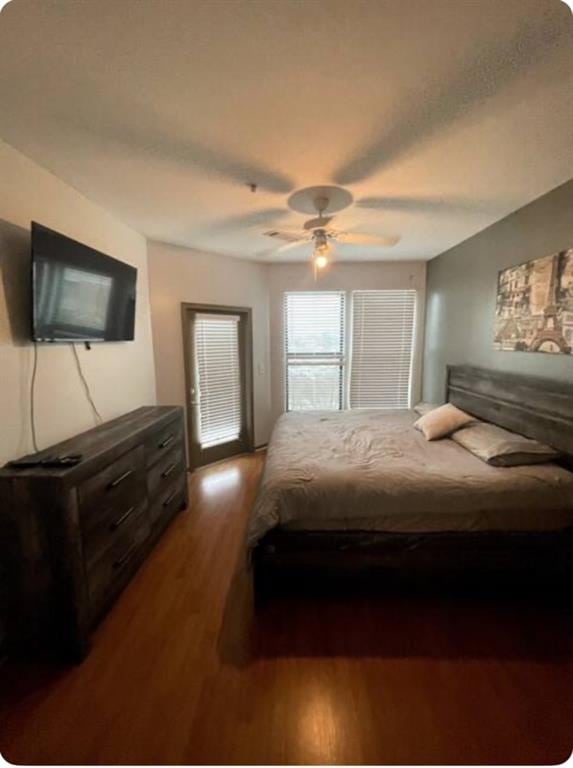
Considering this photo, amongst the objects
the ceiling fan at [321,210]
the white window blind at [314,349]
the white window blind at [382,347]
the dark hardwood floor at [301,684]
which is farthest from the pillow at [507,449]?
the white window blind at [314,349]

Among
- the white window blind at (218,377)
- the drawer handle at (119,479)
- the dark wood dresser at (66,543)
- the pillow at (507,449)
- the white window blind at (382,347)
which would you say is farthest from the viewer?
the white window blind at (382,347)

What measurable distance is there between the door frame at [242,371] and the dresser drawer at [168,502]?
92 centimetres

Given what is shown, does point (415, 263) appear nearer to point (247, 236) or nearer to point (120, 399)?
point (247, 236)

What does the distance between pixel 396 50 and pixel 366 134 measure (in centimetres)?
45

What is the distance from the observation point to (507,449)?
2.11 m

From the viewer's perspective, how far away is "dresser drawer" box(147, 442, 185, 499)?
7.73 feet

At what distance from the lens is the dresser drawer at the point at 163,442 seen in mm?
2334

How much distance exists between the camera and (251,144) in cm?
165

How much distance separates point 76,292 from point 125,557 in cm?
173

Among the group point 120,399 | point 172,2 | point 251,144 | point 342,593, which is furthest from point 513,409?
point 120,399

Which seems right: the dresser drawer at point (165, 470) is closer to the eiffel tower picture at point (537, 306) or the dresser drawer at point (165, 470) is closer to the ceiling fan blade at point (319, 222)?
the ceiling fan blade at point (319, 222)

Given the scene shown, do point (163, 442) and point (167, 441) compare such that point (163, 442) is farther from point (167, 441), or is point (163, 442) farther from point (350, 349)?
point (350, 349)

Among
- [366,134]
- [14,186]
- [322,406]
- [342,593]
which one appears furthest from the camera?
[322,406]

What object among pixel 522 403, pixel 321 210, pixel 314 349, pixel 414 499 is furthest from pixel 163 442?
pixel 522 403
